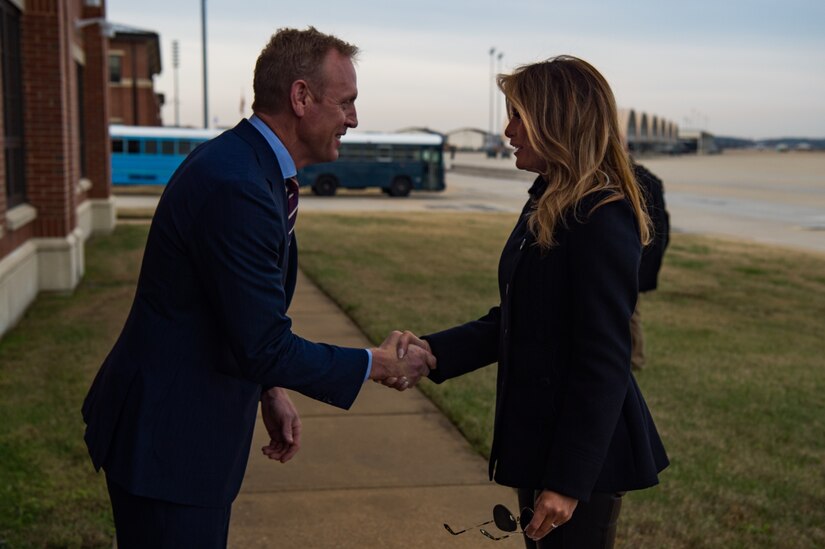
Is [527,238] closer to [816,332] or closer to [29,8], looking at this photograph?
[816,332]

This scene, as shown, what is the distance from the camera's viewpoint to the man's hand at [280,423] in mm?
2992

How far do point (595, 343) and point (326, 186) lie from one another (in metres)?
37.9

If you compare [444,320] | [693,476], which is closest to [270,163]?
[693,476]

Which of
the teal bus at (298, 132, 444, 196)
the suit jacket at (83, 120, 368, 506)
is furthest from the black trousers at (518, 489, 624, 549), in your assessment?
the teal bus at (298, 132, 444, 196)

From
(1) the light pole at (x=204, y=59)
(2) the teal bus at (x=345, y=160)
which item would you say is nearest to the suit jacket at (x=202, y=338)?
(1) the light pole at (x=204, y=59)

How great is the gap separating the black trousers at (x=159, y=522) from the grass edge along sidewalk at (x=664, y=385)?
2.33 m

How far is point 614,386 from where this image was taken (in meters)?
2.51

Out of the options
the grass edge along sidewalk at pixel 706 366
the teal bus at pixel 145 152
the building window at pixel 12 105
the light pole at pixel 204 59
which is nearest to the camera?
the grass edge along sidewalk at pixel 706 366

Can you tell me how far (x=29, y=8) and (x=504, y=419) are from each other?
11.3 meters

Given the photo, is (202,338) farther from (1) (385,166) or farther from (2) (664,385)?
(1) (385,166)

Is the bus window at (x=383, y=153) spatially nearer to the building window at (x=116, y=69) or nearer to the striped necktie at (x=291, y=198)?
the building window at (x=116, y=69)

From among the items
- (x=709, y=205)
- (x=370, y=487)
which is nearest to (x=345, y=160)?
(x=709, y=205)

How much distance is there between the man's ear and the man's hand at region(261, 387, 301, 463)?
90cm

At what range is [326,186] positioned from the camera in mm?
40000
